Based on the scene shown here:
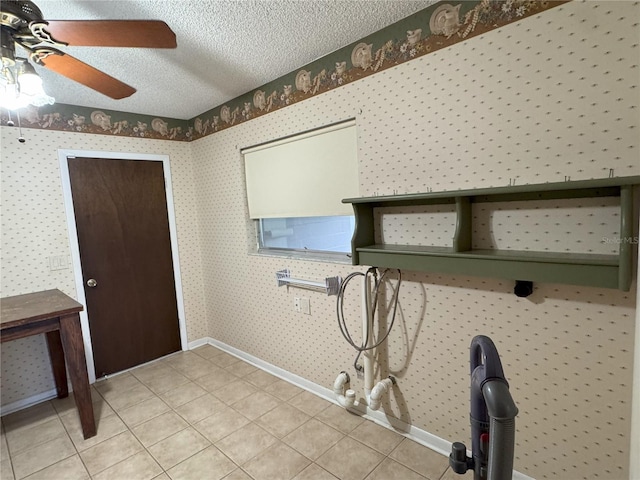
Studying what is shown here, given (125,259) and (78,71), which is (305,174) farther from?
(125,259)

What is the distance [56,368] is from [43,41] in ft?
8.71

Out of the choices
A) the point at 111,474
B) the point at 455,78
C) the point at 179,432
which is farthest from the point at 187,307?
the point at 455,78

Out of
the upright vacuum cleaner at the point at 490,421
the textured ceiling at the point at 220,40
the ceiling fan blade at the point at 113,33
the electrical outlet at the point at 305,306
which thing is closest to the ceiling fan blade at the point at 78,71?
the ceiling fan blade at the point at 113,33

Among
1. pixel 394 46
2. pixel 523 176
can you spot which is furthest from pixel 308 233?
pixel 523 176

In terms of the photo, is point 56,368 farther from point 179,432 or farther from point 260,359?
point 260,359

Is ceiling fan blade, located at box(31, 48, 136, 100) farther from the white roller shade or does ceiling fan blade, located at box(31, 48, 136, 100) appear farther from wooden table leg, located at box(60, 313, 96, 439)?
wooden table leg, located at box(60, 313, 96, 439)

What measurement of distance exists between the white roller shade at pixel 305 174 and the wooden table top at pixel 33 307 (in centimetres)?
153

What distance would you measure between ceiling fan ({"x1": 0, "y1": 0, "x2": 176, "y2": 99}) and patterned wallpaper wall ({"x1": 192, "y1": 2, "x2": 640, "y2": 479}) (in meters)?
1.20

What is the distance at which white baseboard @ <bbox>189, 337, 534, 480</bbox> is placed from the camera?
1.89 meters

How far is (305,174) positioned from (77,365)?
2055 mm

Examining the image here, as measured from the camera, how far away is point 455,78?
1.62 metres

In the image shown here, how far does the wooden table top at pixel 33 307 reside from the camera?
1960mm

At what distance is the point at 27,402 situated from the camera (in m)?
2.63

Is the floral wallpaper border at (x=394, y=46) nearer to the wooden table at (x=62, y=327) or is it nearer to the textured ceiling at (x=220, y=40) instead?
the textured ceiling at (x=220, y=40)
